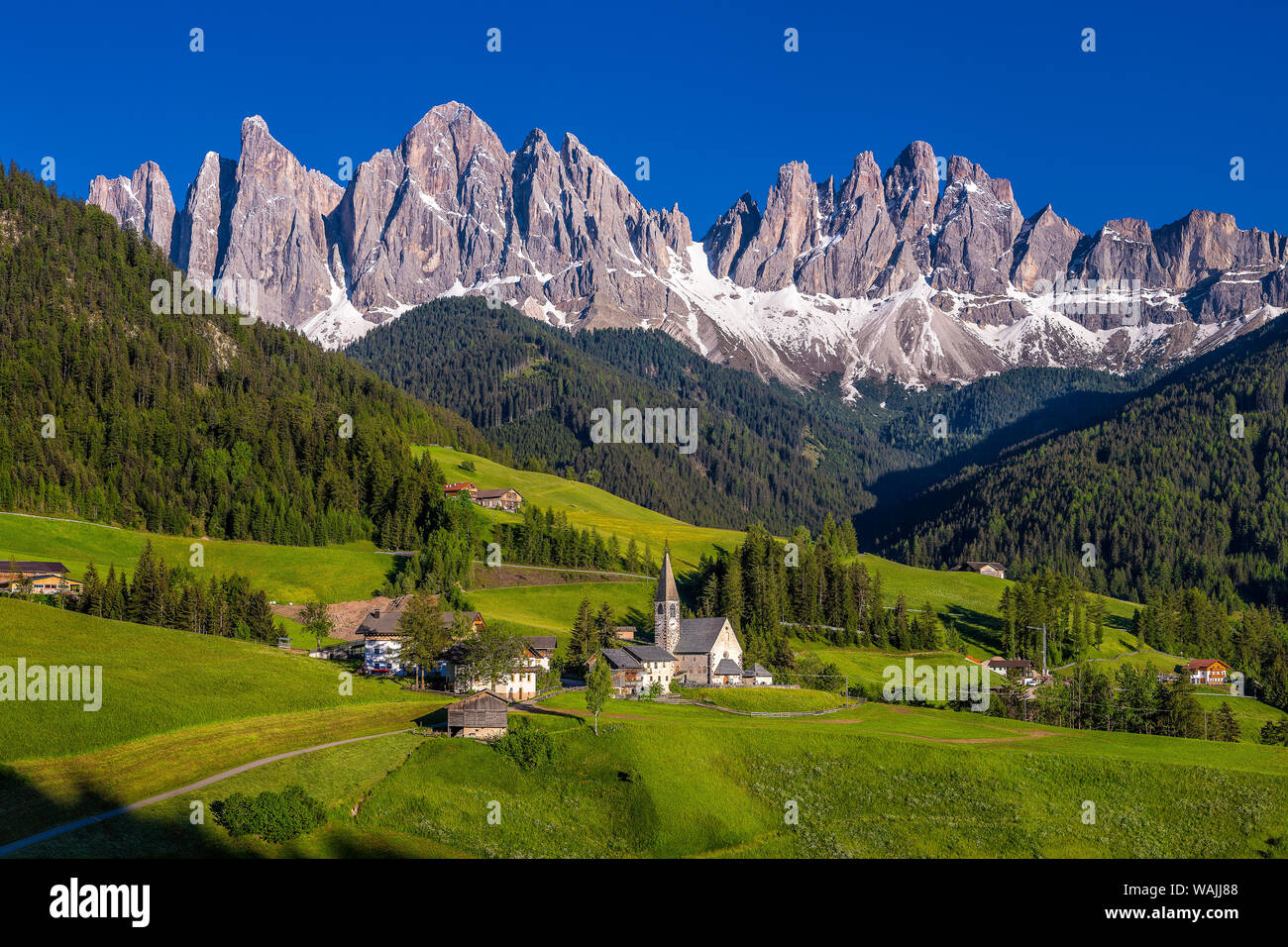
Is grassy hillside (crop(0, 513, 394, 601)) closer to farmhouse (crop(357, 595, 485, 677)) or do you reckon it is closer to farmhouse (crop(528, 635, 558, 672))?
farmhouse (crop(357, 595, 485, 677))

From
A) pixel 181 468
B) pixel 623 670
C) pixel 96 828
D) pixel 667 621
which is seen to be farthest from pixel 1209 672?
pixel 181 468

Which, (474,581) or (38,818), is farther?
(474,581)

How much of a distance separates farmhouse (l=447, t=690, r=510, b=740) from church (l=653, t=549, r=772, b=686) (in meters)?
41.3

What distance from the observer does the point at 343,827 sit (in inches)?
2515

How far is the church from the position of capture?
121m

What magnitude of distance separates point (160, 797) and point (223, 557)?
96194 millimetres

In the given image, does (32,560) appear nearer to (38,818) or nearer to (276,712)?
(276,712)

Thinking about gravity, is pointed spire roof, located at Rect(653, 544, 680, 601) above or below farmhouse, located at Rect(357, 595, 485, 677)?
above

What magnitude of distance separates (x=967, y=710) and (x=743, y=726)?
36499 millimetres

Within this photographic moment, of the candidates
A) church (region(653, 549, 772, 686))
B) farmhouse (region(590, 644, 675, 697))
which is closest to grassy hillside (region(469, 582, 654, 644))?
church (region(653, 549, 772, 686))

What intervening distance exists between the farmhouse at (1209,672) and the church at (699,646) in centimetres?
7622

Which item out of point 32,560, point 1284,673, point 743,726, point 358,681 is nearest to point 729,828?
point 743,726

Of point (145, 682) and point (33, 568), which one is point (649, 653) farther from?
point (33, 568)
